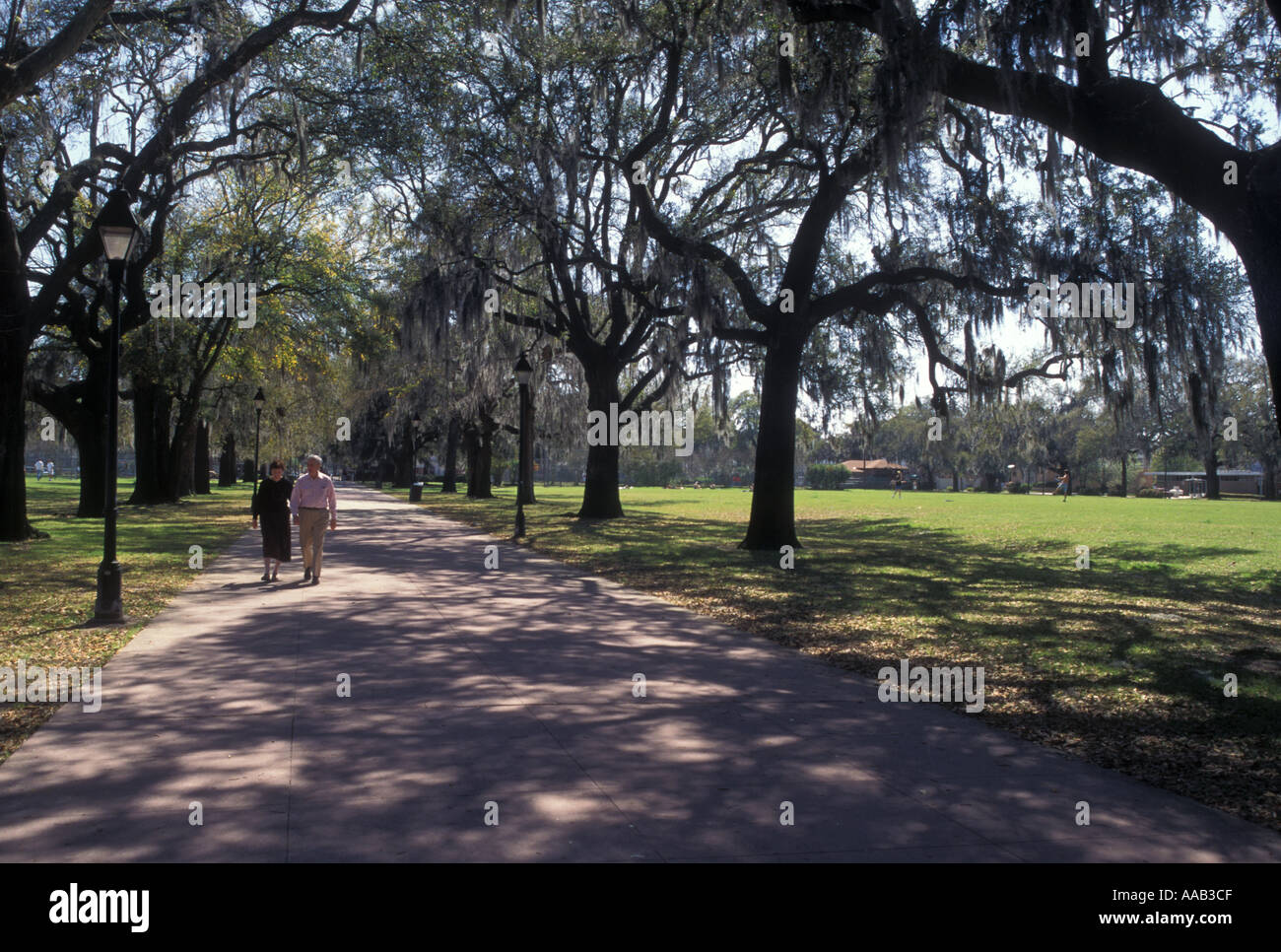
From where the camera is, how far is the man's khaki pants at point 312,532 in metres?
14.0

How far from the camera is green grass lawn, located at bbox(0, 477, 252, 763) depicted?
8719 mm

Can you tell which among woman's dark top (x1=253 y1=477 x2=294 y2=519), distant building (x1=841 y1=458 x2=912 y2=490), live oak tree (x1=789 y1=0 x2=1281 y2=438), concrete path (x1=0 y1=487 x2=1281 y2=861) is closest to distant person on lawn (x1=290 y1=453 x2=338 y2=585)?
woman's dark top (x1=253 y1=477 x2=294 y2=519)

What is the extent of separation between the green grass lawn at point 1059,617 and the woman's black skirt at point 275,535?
5.19 metres

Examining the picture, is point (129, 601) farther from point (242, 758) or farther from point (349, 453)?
point (349, 453)

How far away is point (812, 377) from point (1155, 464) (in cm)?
10018

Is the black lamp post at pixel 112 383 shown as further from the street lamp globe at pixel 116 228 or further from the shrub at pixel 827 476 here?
the shrub at pixel 827 476

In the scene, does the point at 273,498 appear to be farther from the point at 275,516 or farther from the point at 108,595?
the point at 108,595

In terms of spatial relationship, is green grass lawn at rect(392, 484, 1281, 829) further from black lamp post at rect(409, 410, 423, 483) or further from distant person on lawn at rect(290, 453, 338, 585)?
black lamp post at rect(409, 410, 423, 483)

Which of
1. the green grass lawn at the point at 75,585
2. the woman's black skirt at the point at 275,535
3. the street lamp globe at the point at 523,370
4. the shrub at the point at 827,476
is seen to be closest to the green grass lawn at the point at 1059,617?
the street lamp globe at the point at 523,370

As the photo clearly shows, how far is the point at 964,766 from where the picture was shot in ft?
19.1

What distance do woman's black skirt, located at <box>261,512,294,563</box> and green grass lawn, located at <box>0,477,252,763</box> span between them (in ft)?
4.14

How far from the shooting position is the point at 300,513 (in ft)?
46.3

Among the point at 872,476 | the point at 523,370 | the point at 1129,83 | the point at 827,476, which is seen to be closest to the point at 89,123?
the point at 523,370
